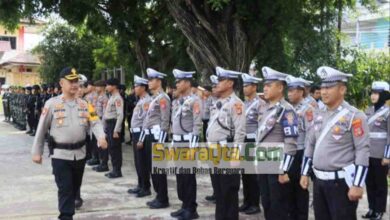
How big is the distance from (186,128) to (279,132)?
179 cm

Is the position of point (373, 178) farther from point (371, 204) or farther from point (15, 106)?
point (15, 106)

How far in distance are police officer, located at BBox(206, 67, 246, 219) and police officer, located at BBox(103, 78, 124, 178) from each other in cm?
336

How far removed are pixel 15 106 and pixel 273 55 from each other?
1202 centimetres

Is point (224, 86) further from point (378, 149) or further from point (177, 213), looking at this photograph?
point (378, 149)

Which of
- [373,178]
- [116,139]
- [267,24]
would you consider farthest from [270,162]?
[267,24]

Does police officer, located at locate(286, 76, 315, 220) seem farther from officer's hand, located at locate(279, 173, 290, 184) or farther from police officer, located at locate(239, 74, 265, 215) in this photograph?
police officer, located at locate(239, 74, 265, 215)

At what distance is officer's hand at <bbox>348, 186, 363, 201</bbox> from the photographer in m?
3.76

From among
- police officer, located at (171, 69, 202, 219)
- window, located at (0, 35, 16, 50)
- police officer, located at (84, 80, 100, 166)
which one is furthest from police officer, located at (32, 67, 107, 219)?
window, located at (0, 35, 16, 50)

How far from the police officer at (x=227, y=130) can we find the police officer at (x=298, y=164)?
617 millimetres

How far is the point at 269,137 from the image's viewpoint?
500cm

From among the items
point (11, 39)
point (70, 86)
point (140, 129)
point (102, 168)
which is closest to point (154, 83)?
point (140, 129)

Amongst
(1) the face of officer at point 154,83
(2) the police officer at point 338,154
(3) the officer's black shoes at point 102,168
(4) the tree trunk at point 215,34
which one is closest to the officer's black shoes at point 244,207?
(1) the face of officer at point 154,83

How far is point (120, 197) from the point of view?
720 centimetres

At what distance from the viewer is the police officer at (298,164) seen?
511 cm
